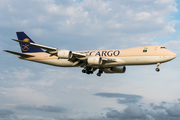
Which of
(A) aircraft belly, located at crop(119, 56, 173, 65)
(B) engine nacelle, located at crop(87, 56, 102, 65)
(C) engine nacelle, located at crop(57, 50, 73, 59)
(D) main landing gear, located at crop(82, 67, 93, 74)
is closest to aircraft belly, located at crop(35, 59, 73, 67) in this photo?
(D) main landing gear, located at crop(82, 67, 93, 74)

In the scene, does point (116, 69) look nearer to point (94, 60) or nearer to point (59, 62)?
point (94, 60)

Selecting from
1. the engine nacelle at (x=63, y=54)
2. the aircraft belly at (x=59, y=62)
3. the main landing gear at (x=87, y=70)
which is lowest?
the main landing gear at (x=87, y=70)

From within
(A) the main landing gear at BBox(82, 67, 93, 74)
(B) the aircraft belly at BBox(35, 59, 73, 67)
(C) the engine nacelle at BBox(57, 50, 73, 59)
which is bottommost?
(A) the main landing gear at BBox(82, 67, 93, 74)

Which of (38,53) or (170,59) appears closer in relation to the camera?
(170,59)

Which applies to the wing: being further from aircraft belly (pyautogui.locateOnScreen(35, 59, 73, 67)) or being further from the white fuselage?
aircraft belly (pyautogui.locateOnScreen(35, 59, 73, 67))

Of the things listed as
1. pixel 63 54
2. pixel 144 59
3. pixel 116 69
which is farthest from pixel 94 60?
pixel 144 59

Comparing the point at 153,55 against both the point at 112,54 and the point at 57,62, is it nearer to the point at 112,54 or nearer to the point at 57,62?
the point at 112,54

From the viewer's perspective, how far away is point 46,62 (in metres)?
48.2

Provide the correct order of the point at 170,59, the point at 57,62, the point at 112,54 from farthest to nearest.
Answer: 1. the point at 57,62
2. the point at 112,54
3. the point at 170,59

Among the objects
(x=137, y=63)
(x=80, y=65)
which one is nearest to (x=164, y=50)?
(x=137, y=63)

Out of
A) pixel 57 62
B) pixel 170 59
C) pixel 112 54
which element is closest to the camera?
pixel 170 59

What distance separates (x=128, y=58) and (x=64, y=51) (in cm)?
1195

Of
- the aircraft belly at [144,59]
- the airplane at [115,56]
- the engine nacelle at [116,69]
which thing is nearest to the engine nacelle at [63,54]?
the airplane at [115,56]

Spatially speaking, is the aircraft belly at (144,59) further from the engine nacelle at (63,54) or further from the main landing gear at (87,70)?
the engine nacelle at (63,54)
